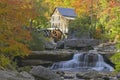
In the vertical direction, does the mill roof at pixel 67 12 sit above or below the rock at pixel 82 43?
above

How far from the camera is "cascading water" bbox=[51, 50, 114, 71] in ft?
97.2

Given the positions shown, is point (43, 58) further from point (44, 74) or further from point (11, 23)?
point (44, 74)

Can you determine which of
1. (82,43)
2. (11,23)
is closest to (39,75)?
(11,23)

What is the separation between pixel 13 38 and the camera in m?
18.3

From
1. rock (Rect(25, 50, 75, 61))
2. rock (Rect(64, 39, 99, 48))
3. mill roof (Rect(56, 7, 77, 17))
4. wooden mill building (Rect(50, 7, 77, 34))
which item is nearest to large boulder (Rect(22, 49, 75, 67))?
rock (Rect(25, 50, 75, 61))

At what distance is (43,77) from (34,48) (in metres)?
13.9

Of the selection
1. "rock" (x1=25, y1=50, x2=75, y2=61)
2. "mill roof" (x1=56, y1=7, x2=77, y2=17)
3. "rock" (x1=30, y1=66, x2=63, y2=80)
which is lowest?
"rock" (x1=25, y1=50, x2=75, y2=61)

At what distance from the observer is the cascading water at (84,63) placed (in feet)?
97.2

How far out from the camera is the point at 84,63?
30516 millimetres

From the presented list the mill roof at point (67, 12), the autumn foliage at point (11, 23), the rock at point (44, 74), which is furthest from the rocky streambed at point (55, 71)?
the mill roof at point (67, 12)

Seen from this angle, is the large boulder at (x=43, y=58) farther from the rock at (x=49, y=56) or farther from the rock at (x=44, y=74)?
the rock at (x=44, y=74)

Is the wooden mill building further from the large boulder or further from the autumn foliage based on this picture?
the autumn foliage

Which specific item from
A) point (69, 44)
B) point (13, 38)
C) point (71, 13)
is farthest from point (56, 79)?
point (71, 13)

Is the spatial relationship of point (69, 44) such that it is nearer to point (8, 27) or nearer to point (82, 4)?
point (82, 4)
